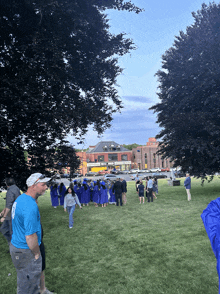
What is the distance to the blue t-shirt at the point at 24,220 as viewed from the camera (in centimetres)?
309

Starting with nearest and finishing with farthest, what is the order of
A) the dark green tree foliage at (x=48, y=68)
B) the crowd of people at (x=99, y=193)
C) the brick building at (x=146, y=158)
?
the dark green tree foliage at (x=48, y=68) → the crowd of people at (x=99, y=193) → the brick building at (x=146, y=158)

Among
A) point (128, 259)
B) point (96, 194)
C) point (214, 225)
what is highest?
point (214, 225)

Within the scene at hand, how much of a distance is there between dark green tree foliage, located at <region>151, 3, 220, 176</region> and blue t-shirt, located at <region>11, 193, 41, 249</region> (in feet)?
48.7

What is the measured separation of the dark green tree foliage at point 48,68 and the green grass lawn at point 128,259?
4.23m

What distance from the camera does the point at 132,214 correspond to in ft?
39.8

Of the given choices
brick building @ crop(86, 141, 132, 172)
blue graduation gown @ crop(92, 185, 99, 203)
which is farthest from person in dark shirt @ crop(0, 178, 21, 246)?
brick building @ crop(86, 141, 132, 172)

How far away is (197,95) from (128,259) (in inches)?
582

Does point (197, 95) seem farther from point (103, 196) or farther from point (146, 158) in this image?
point (146, 158)

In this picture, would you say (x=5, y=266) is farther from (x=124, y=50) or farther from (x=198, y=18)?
(x=198, y=18)

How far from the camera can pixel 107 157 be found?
269 ft

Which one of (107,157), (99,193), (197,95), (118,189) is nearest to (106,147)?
(107,157)

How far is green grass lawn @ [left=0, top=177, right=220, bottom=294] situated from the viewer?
4672 millimetres

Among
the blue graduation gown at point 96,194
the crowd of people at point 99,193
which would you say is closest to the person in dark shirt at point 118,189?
the crowd of people at point 99,193

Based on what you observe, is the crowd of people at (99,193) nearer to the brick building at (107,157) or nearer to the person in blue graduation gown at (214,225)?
the person in blue graduation gown at (214,225)
